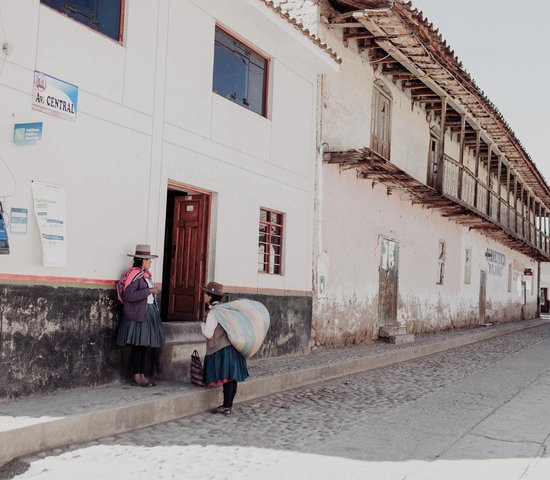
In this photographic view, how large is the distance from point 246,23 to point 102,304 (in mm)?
5170

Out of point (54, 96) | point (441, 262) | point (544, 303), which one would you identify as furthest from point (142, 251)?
point (544, 303)

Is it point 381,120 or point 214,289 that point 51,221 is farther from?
point 381,120

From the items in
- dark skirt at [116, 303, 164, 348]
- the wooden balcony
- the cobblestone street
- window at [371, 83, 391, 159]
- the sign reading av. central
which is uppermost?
window at [371, 83, 391, 159]

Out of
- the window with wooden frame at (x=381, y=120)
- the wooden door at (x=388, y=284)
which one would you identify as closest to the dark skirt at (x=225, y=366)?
the wooden door at (x=388, y=284)

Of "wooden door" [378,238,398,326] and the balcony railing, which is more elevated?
the balcony railing

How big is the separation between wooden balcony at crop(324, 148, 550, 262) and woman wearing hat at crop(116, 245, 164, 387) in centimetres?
588

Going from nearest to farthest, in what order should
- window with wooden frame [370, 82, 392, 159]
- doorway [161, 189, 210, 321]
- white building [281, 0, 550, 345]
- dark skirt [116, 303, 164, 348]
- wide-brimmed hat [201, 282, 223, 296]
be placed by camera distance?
wide-brimmed hat [201, 282, 223, 296]
dark skirt [116, 303, 164, 348]
doorway [161, 189, 210, 321]
white building [281, 0, 550, 345]
window with wooden frame [370, 82, 392, 159]

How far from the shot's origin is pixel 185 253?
33.7 ft

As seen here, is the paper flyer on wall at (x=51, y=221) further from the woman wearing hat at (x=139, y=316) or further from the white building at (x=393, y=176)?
the white building at (x=393, y=176)

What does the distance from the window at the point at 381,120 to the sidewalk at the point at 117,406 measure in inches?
255

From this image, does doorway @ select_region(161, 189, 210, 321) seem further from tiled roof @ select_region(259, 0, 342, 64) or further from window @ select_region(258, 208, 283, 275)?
tiled roof @ select_region(259, 0, 342, 64)

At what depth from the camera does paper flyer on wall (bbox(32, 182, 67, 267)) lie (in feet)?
22.6

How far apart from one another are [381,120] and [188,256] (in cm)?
768

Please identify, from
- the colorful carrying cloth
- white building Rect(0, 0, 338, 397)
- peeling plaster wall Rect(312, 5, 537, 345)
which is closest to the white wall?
white building Rect(0, 0, 338, 397)
